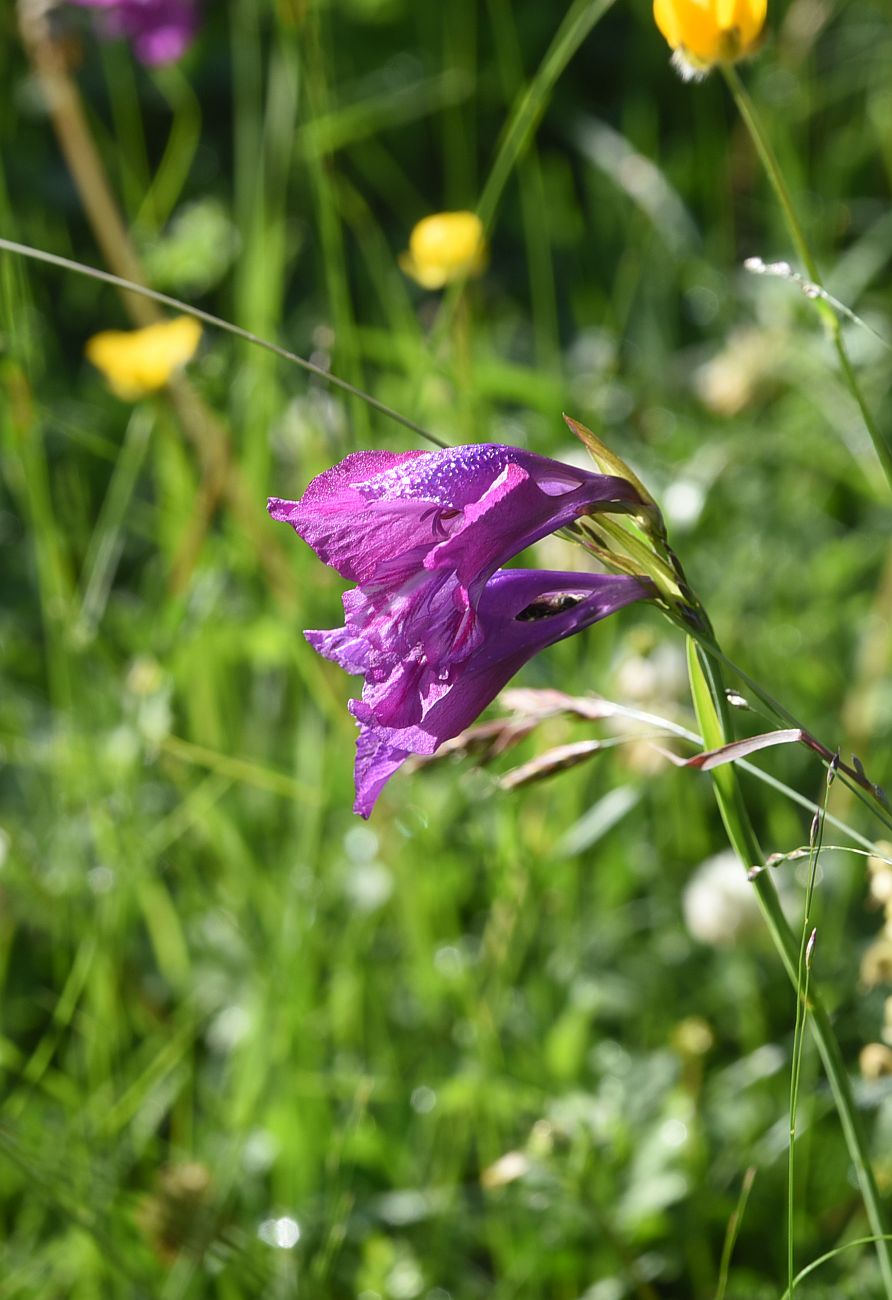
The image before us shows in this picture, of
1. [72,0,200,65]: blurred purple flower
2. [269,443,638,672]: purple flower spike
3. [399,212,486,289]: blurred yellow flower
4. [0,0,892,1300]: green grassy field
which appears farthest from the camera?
[72,0,200,65]: blurred purple flower

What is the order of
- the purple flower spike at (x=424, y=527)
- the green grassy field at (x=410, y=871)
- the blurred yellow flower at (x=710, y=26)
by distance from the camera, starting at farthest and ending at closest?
1. the green grassy field at (x=410, y=871)
2. the blurred yellow flower at (x=710, y=26)
3. the purple flower spike at (x=424, y=527)

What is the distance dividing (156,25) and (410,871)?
1091mm

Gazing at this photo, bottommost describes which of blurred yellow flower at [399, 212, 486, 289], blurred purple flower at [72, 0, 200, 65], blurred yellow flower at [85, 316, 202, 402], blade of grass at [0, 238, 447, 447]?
blade of grass at [0, 238, 447, 447]

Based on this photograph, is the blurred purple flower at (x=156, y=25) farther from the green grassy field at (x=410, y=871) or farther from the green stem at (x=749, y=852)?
the green stem at (x=749, y=852)

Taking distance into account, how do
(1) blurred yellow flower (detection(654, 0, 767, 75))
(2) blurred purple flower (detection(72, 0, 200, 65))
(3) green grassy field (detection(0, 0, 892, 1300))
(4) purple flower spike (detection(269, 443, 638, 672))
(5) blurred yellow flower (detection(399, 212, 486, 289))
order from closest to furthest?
(4) purple flower spike (detection(269, 443, 638, 672)) < (1) blurred yellow flower (detection(654, 0, 767, 75)) < (3) green grassy field (detection(0, 0, 892, 1300)) < (5) blurred yellow flower (detection(399, 212, 486, 289)) < (2) blurred purple flower (detection(72, 0, 200, 65))

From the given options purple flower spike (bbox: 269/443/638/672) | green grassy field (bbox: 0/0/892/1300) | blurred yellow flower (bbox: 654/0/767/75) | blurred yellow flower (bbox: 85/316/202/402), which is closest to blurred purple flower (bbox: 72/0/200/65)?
green grassy field (bbox: 0/0/892/1300)

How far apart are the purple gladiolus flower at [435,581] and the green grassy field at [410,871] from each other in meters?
0.17

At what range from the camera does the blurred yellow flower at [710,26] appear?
75 centimetres

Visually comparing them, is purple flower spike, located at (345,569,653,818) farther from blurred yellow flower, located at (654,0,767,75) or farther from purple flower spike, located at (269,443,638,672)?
blurred yellow flower, located at (654,0,767,75)

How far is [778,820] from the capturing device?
127 cm

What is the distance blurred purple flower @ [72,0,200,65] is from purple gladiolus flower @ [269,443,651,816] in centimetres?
131

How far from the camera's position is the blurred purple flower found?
165 centimetres

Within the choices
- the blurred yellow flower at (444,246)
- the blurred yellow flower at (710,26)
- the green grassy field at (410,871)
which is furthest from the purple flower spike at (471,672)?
the blurred yellow flower at (444,246)

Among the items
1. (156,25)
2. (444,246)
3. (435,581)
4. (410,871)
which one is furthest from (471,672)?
(156,25)
